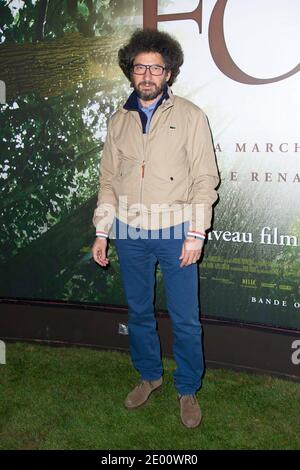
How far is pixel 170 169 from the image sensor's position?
226 centimetres

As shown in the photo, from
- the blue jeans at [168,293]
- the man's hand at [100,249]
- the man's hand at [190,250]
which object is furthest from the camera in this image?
the man's hand at [100,249]

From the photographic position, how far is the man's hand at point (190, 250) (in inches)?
87.2

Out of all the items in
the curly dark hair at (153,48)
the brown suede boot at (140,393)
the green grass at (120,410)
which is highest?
the curly dark hair at (153,48)

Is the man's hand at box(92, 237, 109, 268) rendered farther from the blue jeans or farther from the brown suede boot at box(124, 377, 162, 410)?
the brown suede boot at box(124, 377, 162, 410)

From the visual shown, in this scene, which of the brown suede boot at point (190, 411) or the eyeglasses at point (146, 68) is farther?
the brown suede boot at point (190, 411)

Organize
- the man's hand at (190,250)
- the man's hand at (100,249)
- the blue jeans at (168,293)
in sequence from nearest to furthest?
the man's hand at (190,250) < the blue jeans at (168,293) < the man's hand at (100,249)

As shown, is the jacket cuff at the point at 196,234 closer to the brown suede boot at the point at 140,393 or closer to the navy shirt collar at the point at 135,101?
the navy shirt collar at the point at 135,101

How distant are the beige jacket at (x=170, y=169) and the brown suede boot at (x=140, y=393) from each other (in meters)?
0.94

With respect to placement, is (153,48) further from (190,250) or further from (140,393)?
(140,393)

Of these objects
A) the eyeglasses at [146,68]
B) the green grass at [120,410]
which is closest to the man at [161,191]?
the eyeglasses at [146,68]

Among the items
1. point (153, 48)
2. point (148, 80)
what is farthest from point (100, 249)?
point (153, 48)

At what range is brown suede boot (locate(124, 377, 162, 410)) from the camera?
2.55 m
